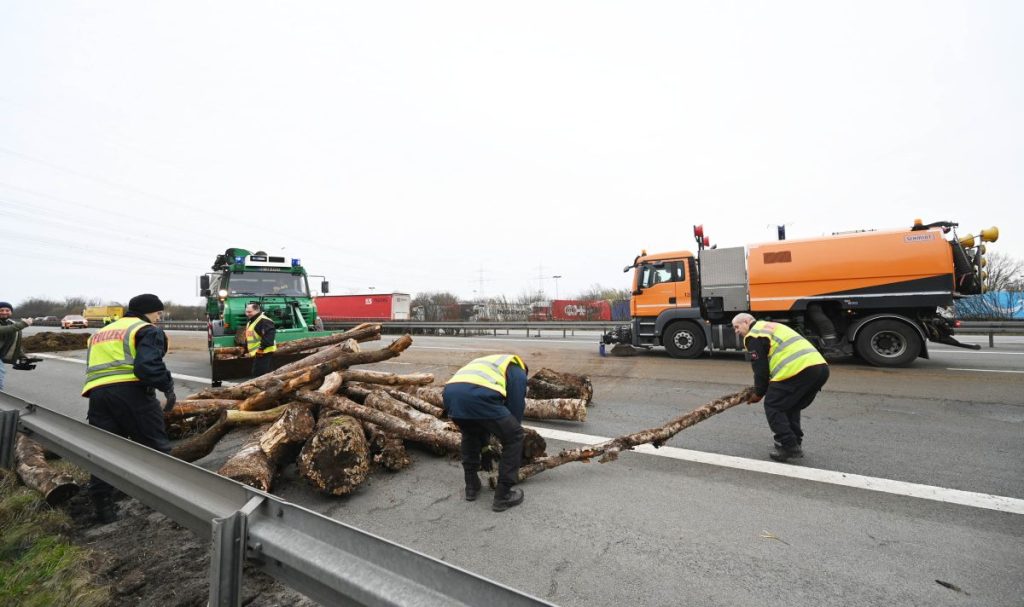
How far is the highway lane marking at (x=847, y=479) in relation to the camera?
121 inches

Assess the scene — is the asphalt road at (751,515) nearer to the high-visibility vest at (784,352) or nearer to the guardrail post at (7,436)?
the high-visibility vest at (784,352)

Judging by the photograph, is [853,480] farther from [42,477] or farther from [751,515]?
[42,477]

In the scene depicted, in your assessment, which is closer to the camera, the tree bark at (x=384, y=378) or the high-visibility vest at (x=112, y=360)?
the high-visibility vest at (x=112, y=360)

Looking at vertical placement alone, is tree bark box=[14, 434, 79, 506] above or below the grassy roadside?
above

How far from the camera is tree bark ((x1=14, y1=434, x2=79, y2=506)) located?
3271 millimetres

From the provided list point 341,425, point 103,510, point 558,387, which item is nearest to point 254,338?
point 103,510

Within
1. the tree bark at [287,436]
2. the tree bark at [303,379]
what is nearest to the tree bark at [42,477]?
the tree bark at [287,436]

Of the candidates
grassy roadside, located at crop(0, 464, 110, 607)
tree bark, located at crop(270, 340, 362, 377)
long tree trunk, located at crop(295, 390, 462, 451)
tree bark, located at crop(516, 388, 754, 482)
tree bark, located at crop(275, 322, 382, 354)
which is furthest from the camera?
tree bark, located at crop(275, 322, 382, 354)

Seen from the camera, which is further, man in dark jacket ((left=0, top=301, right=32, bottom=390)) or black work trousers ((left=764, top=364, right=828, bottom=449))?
man in dark jacket ((left=0, top=301, right=32, bottom=390))

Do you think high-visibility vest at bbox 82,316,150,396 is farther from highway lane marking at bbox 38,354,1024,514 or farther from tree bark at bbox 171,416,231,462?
highway lane marking at bbox 38,354,1024,514

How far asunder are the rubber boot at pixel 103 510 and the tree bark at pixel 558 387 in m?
4.26

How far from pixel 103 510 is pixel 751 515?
15.0ft

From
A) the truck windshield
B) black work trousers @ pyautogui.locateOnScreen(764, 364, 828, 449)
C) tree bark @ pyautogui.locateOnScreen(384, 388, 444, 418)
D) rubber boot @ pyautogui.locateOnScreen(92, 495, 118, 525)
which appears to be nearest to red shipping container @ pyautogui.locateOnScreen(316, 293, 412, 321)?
the truck windshield

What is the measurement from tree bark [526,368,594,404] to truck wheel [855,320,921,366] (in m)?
6.46
